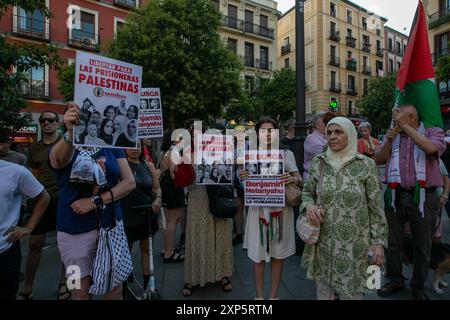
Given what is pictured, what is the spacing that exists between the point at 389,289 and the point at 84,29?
25.4 m

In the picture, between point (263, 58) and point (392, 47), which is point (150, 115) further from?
point (392, 47)

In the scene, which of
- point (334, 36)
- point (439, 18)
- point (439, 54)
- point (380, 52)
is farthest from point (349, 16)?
point (439, 54)

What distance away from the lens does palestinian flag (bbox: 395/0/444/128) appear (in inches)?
128

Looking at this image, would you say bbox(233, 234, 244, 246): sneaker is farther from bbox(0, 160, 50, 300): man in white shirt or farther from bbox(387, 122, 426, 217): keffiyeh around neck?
bbox(0, 160, 50, 300): man in white shirt

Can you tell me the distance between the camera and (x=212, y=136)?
3.48 metres

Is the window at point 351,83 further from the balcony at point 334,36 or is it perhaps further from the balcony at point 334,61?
the balcony at point 334,36

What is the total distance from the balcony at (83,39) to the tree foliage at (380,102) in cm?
2397

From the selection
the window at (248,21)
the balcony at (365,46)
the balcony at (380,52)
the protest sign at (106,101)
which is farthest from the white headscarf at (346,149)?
the balcony at (380,52)

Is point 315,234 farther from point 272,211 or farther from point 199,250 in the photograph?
point 199,250

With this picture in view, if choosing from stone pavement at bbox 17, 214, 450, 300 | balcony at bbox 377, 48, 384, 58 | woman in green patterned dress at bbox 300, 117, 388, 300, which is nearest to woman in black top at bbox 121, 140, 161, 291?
stone pavement at bbox 17, 214, 450, 300

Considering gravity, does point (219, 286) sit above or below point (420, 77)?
below

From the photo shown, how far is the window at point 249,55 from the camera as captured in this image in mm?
32250

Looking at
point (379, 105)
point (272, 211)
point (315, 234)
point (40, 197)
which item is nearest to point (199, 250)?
point (272, 211)

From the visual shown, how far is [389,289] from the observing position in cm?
351
